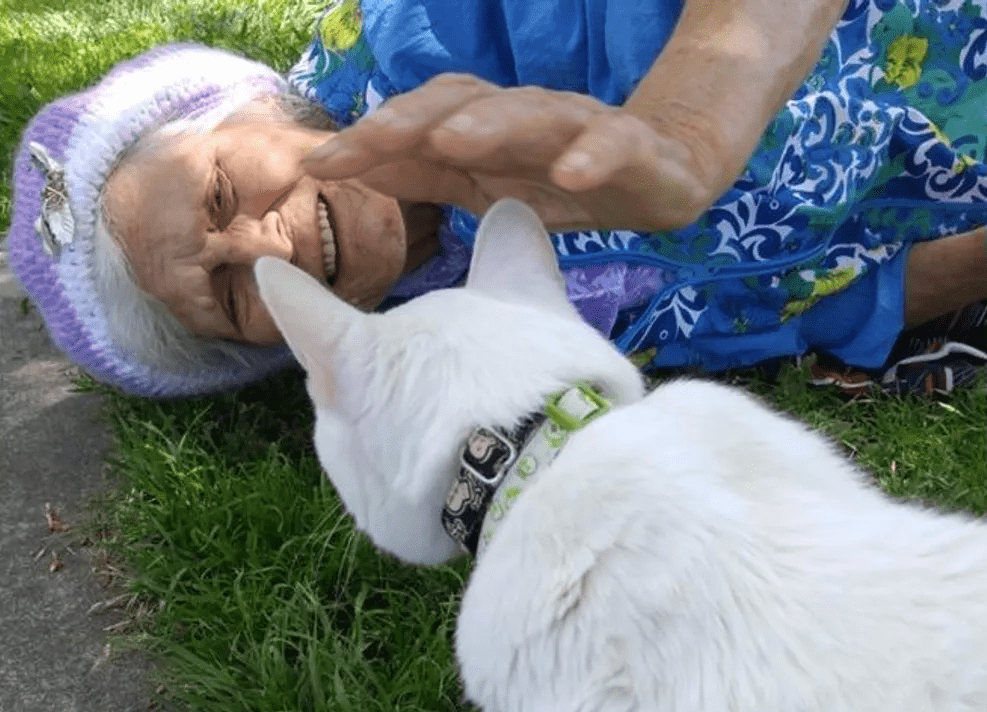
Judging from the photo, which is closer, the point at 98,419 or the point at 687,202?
the point at 687,202

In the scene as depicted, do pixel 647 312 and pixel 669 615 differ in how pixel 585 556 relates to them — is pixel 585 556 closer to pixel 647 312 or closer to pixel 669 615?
pixel 669 615

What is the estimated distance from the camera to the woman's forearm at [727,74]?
59.0 inches

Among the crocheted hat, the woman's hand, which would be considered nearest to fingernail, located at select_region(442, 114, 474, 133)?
the woman's hand

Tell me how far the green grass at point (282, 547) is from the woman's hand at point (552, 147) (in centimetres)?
90

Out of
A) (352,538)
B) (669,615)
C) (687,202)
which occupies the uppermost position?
(687,202)

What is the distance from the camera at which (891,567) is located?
134 centimetres

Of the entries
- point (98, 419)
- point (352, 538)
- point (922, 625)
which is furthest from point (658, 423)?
point (98, 419)

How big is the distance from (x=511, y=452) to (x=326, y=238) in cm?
107

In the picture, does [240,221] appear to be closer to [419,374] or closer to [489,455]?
[419,374]

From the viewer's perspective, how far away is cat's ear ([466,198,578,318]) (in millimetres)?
1671

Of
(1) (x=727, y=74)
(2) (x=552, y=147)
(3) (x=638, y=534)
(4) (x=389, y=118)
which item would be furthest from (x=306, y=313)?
(1) (x=727, y=74)

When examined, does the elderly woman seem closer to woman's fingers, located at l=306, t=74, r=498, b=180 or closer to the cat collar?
woman's fingers, located at l=306, t=74, r=498, b=180

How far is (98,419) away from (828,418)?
173 centimetres

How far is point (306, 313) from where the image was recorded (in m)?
→ 1.47
